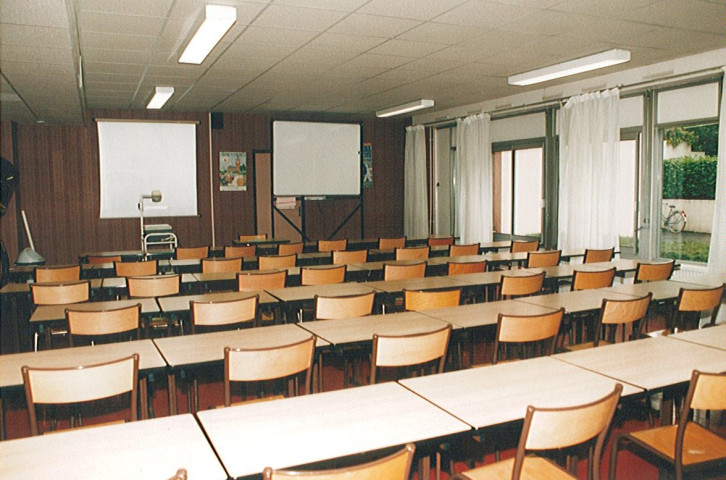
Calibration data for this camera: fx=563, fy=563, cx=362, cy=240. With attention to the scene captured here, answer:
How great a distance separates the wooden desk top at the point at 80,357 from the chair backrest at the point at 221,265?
3.01 metres

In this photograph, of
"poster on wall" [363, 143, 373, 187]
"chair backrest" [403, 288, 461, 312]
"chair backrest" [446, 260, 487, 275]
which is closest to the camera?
"chair backrest" [403, 288, 461, 312]

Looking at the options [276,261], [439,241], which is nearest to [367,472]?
[276,261]

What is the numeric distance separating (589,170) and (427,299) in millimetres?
4929

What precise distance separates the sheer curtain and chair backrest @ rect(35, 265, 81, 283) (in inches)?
260

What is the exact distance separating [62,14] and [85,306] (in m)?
2.06

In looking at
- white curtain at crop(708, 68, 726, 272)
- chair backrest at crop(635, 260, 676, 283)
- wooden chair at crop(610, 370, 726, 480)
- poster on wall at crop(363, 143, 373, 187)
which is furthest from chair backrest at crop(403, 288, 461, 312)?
poster on wall at crop(363, 143, 373, 187)

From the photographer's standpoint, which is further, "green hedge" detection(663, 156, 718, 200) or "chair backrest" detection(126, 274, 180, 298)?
"green hedge" detection(663, 156, 718, 200)

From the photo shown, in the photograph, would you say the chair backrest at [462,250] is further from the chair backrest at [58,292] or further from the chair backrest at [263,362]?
the chair backrest at [263,362]

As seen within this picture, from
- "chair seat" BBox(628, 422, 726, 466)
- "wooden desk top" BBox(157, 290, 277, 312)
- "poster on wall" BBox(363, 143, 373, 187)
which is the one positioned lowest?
"chair seat" BBox(628, 422, 726, 466)

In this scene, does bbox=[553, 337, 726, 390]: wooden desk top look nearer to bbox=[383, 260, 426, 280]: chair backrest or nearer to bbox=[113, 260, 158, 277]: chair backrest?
bbox=[383, 260, 426, 280]: chair backrest

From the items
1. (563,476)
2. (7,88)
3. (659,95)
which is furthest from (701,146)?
(7,88)

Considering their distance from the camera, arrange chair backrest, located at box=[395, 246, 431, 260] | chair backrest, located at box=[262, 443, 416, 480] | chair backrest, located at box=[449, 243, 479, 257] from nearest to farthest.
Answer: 1. chair backrest, located at box=[262, 443, 416, 480]
2. chair backrest, located at box=[395, 246, 431, 260]
3. chair backrest, located at box=[449, 243, 479, 257]

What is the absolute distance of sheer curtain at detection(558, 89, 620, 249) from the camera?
775 centimetres

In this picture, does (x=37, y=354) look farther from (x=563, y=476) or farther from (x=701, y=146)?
(x=701, y=146)
